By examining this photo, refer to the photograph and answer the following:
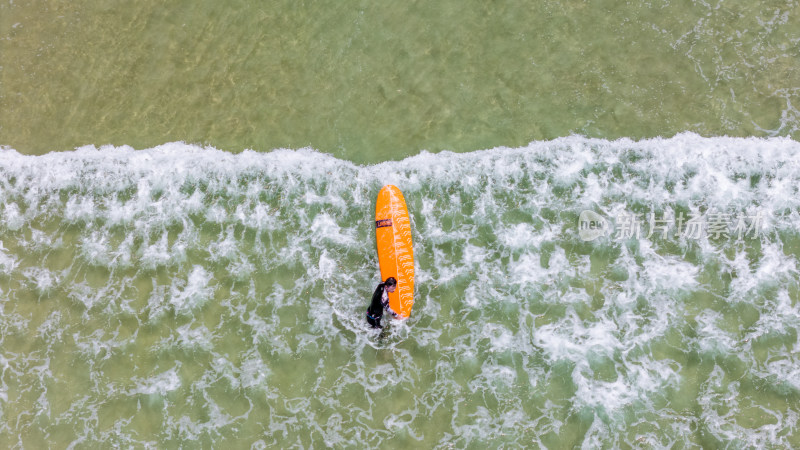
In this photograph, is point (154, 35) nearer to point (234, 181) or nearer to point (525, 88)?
point (234, 181)

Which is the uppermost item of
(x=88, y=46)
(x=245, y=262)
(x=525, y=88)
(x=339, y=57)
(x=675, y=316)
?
(x=88, y=46)

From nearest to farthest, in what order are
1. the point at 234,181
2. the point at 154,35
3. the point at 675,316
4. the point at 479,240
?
the point at 675,316
the point at 479,240
the point at 234,181
the point at 154,35

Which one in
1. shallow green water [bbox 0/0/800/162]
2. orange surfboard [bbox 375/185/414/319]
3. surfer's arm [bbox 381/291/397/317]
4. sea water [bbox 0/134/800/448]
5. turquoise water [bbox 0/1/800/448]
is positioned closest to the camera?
sea water [bbox 0/134/800/448]

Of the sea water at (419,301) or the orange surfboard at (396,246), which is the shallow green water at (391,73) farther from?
the orange surfboard at (396,246)

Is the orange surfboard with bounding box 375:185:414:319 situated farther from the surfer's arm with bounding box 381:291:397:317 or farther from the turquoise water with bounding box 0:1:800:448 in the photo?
the turquoise water with bounding box 0:1:800:448

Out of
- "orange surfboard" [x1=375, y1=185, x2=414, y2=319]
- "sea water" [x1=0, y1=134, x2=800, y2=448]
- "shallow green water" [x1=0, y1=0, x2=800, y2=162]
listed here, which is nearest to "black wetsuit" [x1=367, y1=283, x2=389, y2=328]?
"orange surfboard" [x1=375, y1=185, x2=414, y2=319]

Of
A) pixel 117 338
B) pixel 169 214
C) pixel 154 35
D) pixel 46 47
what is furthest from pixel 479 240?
pixel 46 47

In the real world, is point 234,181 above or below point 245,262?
above
